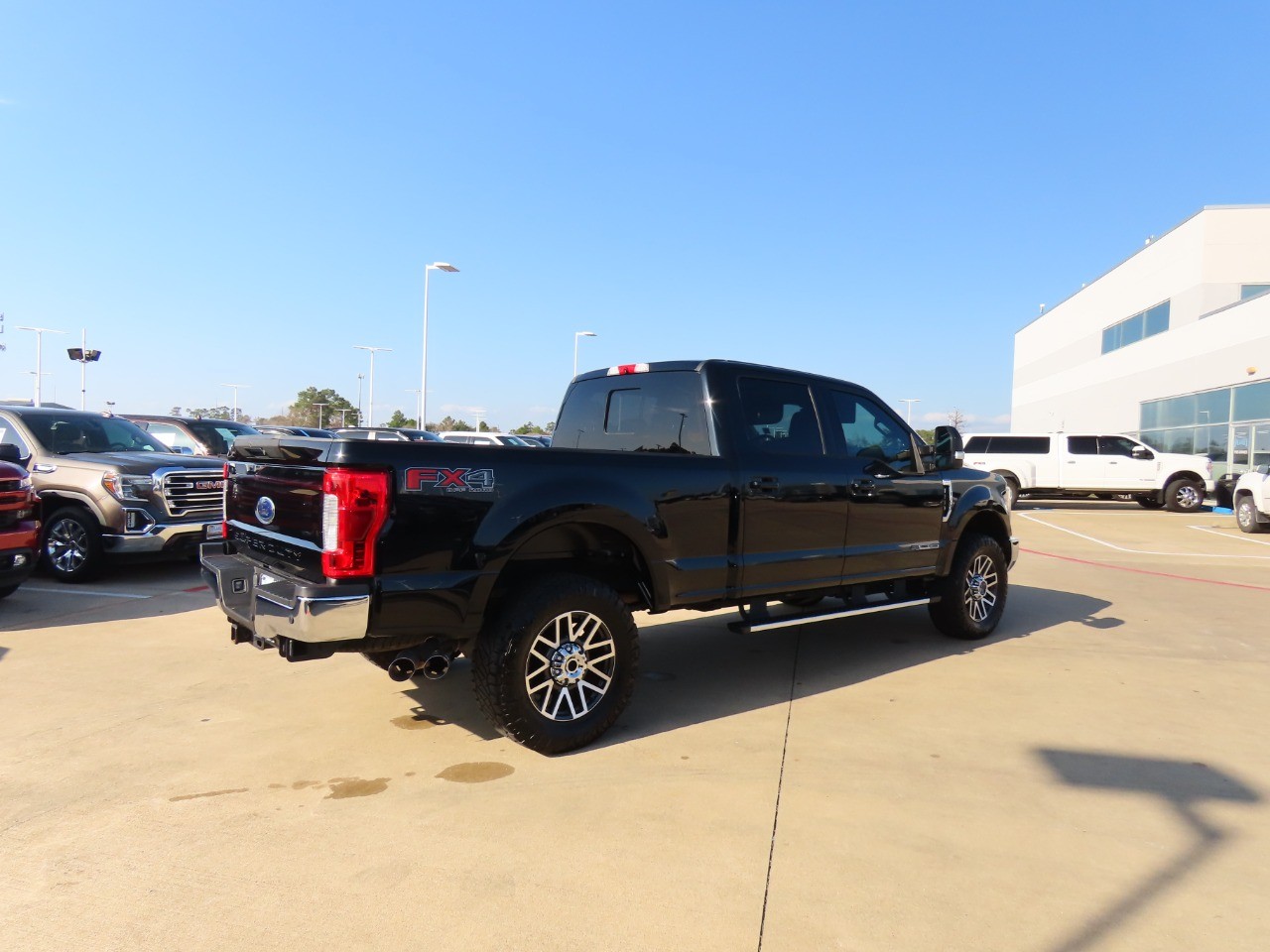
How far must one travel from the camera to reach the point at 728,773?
149 inches

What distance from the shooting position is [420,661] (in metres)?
3.71

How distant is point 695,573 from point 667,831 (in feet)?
5.07

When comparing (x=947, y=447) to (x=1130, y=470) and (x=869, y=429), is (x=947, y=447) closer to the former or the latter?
(x=869, y=429)

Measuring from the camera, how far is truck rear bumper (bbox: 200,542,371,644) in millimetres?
3354

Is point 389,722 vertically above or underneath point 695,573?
underneath

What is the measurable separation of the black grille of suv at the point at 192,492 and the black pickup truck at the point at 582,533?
390 cm

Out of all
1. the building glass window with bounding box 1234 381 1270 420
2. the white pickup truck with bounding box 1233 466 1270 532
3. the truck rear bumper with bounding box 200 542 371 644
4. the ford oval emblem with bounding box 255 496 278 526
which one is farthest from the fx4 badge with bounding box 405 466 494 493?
the building glass window with bounding box 1234 381 1270 420

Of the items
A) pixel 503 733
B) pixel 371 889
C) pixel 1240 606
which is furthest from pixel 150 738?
pixel 1240 606

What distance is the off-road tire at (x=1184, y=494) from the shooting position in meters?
20.5

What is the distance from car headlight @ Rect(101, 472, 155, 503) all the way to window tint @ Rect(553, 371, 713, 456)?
464 cm

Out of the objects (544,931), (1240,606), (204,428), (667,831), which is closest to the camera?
(544,931)

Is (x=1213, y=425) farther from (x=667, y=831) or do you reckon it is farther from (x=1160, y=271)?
(x=667, y=831)

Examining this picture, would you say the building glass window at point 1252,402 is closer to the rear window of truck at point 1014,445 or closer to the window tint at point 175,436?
the rear window of truck at point 1014,445

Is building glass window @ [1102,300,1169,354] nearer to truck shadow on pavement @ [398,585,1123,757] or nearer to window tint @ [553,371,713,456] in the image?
truck shadow on pavement @ [398,585,1123,757]
